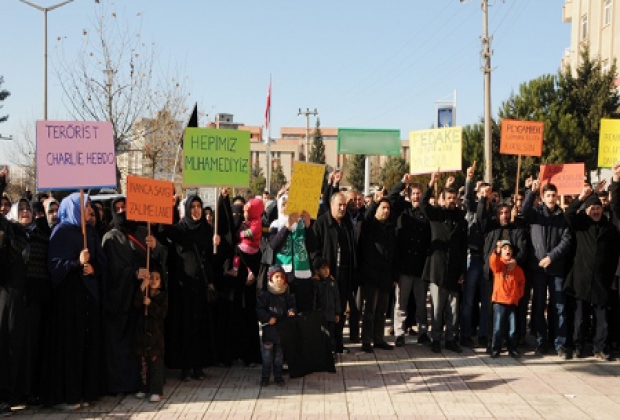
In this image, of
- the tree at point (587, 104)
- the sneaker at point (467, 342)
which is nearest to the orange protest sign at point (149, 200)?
the sneaker at point (467, 342)

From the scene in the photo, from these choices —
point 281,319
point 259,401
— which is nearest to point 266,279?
point 281,319

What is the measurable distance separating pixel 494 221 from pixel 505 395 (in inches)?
131

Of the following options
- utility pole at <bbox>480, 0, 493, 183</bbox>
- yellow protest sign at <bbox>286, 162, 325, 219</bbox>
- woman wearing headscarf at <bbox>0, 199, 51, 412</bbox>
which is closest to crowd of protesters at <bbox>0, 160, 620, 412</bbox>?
woman wearing headscarf at <bbox>0, 199, 51, 412</bbox>

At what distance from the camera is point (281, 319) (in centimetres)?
937

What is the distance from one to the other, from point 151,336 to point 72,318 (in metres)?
0.82

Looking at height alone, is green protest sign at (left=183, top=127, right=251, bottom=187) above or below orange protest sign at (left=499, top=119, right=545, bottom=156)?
below

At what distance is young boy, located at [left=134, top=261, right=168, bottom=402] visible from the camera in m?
8.60

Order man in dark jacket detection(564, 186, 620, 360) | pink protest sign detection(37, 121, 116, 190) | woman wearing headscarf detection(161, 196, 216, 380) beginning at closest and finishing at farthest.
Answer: pink protest sign detection(37, 121, 116, 190)
woman wearing headscarf detection(161, 196, 216, 380)
man in dark jacket detection(564, 186, 620, 360)

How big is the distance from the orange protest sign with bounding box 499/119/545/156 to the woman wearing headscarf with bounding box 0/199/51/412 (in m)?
7.62

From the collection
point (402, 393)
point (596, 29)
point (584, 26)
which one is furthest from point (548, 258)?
point (584, 26)

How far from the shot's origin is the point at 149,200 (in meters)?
8.74

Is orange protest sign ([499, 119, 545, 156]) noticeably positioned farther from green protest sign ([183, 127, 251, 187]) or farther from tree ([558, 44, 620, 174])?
tree ([558, 44, 620, 174])

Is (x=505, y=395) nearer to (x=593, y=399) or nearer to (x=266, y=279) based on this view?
(x=593, y=399)

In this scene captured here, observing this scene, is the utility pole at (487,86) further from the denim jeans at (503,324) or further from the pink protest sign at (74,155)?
the pink protest sign at (74,155)
